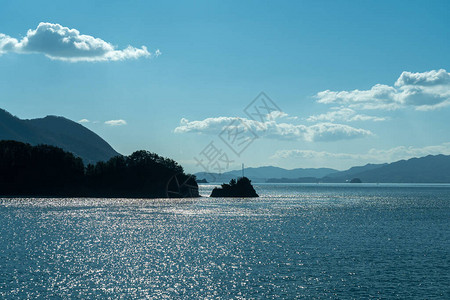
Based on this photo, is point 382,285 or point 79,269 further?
point 79,269

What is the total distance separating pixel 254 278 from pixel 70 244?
41384 millimetres

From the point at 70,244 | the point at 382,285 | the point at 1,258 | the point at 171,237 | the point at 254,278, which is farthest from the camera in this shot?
the point at 171,237

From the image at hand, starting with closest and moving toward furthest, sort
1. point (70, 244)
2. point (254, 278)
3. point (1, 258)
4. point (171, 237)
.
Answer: point (254, 278), point (1, 258), point (70, 244), point (171, 237)

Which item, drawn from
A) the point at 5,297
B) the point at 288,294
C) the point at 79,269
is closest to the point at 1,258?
the point at 79,269

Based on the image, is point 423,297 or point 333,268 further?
point 333,268

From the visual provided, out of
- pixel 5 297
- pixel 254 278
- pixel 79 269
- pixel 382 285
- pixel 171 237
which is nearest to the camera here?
pixel 5 297

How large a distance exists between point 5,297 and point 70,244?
123ft

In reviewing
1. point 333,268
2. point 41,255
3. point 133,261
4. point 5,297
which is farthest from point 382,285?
point 41,255

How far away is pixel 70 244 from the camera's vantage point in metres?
78.4

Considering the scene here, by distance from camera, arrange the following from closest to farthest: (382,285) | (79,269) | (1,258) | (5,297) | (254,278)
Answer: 1. (5,297)
2. (382,285)
3. (254,278)
4. (79,269)
5. (1,258)

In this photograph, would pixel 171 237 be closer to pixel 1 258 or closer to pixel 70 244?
pixel 70 244

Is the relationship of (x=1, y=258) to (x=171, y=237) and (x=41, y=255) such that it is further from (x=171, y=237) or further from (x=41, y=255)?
(x=171, y=237)

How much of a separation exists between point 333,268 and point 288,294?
1553 centimetres

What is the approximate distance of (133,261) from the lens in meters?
62.7
